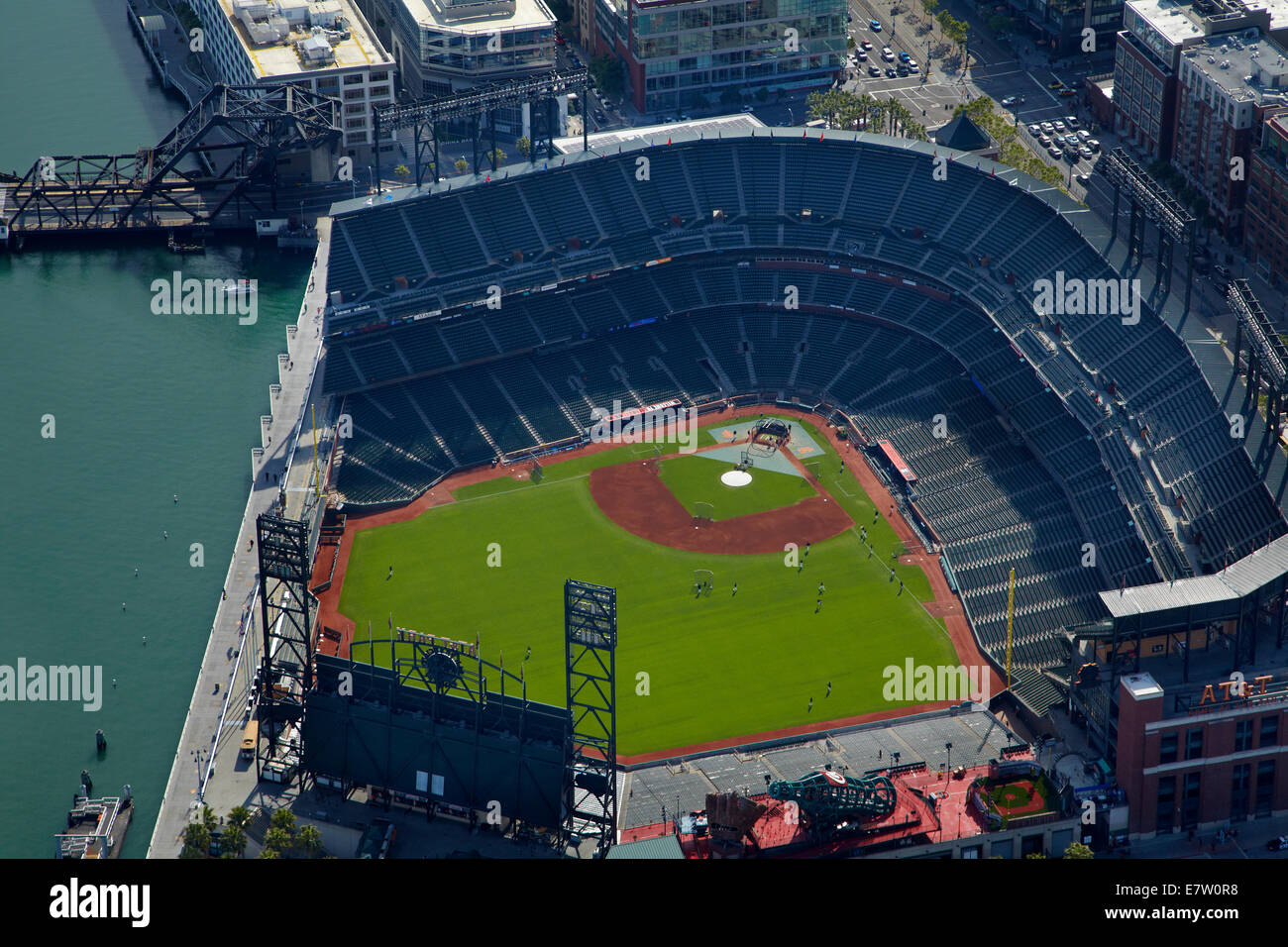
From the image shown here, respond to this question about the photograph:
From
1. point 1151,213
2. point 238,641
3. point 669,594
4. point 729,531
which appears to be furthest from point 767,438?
point 238,641

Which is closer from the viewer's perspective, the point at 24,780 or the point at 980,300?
the point at 24,780

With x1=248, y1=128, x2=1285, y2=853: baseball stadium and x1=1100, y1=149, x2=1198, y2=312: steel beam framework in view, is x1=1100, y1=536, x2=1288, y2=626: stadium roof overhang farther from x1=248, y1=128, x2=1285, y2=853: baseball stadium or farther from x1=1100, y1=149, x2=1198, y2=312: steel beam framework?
x1=1100, y1=149, x2=1198, y2=312: steel beam framework

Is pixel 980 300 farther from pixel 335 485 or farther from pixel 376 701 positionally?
pixel 376 701

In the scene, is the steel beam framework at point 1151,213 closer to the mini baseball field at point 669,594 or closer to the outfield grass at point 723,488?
the mini baseball field at point 669,594

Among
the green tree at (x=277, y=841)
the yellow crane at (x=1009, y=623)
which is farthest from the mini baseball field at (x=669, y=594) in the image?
the green tree at (x=277, y=841)

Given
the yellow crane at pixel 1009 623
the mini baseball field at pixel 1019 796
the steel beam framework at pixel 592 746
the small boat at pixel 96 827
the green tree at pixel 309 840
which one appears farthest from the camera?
the yellow crane at pixel 1009 623
